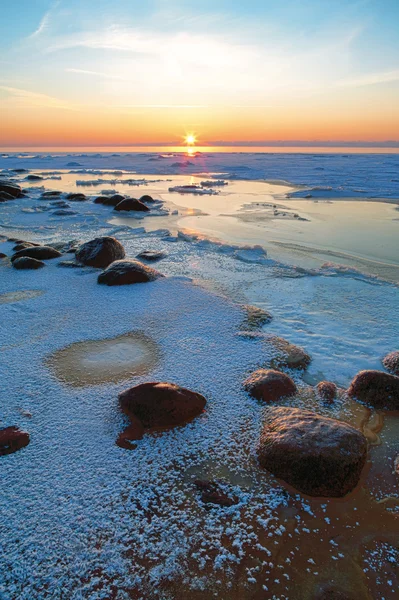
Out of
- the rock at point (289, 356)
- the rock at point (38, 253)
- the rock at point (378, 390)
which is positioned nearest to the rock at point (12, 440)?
the rock at point (289, 356)

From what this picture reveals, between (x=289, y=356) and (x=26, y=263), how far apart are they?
5585mm

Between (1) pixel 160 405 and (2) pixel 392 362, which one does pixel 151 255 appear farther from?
(2) pixel 392 362

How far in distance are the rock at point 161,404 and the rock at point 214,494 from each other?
2.14 feet

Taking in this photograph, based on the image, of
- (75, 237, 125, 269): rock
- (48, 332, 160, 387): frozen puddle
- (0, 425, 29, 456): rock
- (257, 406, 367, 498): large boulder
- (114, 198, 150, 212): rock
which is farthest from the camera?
(114, 198, 150, 212): rock

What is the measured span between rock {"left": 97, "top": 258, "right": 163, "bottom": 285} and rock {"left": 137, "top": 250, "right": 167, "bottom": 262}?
4.05ft

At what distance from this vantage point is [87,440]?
296 centimetres

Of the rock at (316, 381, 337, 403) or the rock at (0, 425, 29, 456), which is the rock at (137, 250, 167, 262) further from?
the rock at (0, 425, 29, 456)

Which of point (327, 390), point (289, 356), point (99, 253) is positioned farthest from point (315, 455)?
point (99, 253)

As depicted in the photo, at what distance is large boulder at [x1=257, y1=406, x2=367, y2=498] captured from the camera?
262 cm

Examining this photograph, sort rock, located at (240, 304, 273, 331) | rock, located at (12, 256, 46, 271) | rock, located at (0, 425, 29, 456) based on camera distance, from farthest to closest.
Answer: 1. rock, located at (12, 256, 46, 271)
2. rock, located at (240, 304, 273, 331)
3. rock, located at (0, 425, 29, 456)

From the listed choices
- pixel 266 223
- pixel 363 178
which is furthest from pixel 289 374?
pixel 363 178

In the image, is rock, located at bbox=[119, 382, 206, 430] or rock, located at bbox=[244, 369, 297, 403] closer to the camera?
rock, located at bbox=[119, 382, 206, 430]

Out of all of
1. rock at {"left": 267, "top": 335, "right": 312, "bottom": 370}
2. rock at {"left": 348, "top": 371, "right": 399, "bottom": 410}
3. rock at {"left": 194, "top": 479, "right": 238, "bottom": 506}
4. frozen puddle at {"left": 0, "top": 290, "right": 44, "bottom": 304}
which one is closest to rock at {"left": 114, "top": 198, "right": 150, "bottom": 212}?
frozen puddle at {"left": 0, "top": 290, "right": 44, "bottom": 304}

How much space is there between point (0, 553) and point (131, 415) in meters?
1.31
